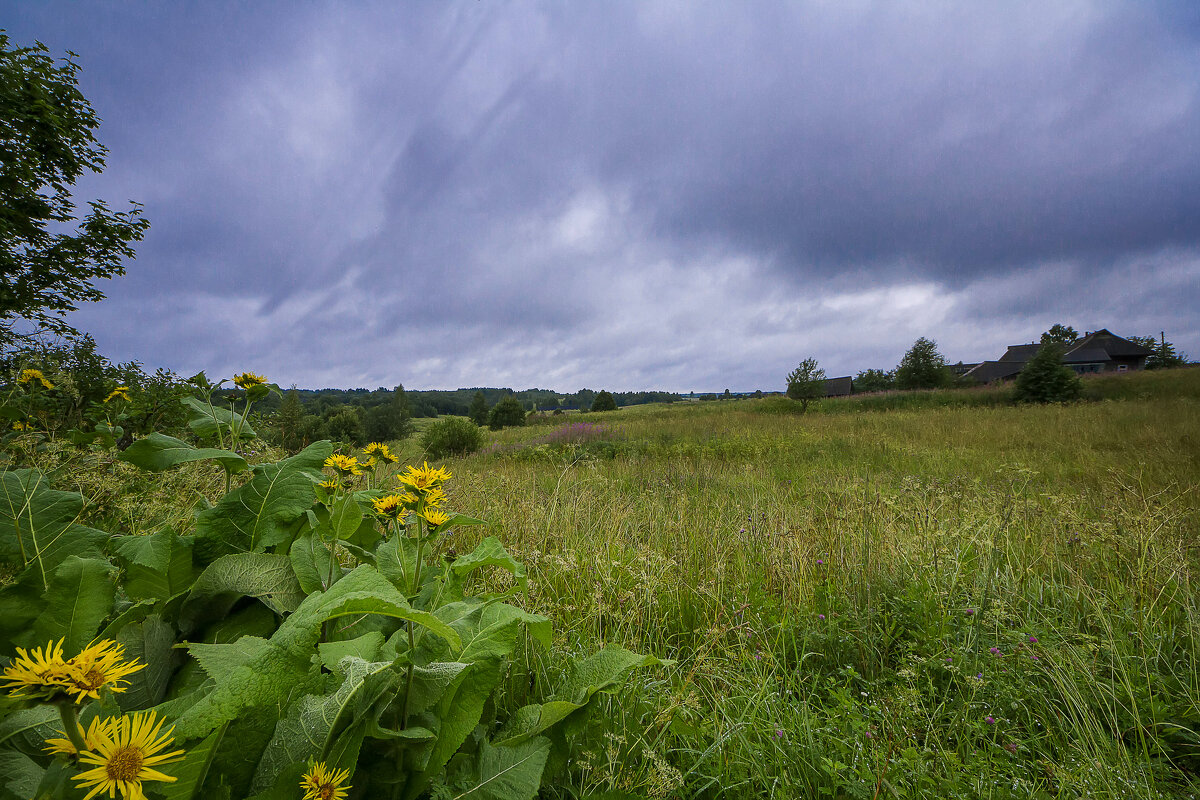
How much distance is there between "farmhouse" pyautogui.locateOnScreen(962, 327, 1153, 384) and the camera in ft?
134

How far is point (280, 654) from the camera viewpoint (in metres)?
0.64

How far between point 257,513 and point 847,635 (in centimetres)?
247

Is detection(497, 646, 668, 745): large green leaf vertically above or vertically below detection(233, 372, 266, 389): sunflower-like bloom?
below

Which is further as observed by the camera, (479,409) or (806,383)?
(479,409)

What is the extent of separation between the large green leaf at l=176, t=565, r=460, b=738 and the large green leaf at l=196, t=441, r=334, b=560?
0.47 m

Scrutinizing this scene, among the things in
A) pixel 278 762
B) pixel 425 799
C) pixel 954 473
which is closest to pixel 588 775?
pixel 425 799

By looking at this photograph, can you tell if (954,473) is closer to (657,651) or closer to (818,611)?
(818,611)

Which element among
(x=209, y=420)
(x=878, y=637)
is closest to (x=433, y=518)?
(x=209, y=420)

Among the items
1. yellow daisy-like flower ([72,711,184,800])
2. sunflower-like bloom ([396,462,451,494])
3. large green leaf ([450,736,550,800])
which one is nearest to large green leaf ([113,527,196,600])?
sunflower-like bloom ([396,462,451,494])

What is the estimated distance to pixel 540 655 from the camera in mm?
1531

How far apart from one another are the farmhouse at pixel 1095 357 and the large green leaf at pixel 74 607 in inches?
1967

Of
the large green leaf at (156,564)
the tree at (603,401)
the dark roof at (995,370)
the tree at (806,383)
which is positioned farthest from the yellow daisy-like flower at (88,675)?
the dark roof at (995,370)

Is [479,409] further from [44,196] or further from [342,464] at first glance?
[342,464]

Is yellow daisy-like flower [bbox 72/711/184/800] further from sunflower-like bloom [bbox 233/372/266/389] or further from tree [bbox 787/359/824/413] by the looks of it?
tree [bbox 787/359/824/413]
